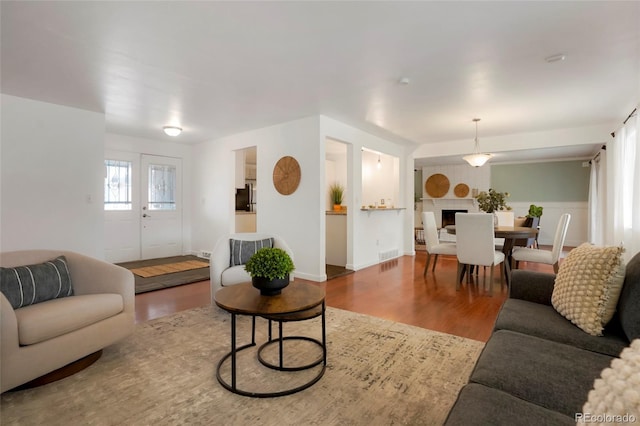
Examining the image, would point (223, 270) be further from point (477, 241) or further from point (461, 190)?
point (461, 190)

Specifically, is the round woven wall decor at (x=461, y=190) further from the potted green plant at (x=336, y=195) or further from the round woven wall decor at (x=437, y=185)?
the potted green plant at (x=336, y=195)

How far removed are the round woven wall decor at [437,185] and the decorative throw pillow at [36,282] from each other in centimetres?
915

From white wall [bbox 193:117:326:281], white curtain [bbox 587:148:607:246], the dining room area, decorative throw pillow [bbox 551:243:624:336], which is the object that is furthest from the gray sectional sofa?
white curtain [bbox 587:148:607:246]

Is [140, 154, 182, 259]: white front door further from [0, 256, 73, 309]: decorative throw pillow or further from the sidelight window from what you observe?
[0, 256, 73, 309]: decorative throw pillow

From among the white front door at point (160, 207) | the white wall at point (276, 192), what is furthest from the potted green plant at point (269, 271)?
the white front door at point (160, 207)

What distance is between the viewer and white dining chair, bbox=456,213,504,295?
3.84 metres

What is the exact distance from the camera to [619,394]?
16.0 inches

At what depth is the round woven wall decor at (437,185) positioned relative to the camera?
9532mm

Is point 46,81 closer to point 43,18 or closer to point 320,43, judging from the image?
point 43,18

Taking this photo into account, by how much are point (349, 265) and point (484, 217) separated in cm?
227

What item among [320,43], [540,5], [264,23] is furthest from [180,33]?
[540,5]

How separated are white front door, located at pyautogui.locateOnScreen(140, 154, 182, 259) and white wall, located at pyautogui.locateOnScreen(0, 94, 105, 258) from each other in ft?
5.99

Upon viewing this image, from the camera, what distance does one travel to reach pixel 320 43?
2559mm

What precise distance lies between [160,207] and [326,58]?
5.17 metres
